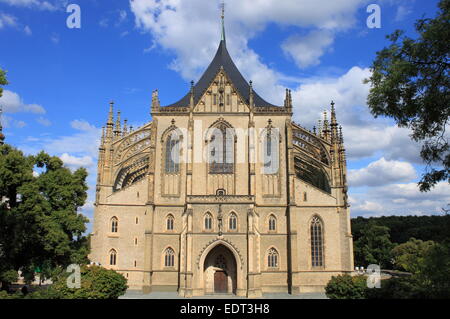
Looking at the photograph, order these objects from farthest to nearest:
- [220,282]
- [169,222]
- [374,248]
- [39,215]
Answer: [374,248], [169,222], [220,282], [39,215]

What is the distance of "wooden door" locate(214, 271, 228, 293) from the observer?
36969 millimetres

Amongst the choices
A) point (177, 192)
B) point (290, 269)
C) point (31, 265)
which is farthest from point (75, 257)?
point (290, 269)

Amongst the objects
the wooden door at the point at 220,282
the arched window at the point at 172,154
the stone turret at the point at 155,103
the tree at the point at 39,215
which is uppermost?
the stone turret at the point at 155,103

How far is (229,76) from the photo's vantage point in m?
46.1

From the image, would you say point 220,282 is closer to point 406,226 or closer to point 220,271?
point 220,271

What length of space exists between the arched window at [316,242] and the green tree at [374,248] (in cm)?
3447

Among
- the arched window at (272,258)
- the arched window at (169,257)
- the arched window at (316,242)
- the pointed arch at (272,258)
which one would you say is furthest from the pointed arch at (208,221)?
the arched window at (316,242)

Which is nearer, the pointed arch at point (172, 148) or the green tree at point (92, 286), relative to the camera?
the green tree at point (92, 286)

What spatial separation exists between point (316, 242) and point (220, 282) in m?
9.84

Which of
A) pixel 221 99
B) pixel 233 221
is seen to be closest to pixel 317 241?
pixel 233 221

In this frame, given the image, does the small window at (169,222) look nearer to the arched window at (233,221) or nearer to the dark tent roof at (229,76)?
the arched window at (233,221)

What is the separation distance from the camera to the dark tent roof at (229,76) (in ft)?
141

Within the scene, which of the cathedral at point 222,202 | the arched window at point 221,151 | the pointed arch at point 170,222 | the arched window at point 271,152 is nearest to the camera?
the cathedral at point 222,202

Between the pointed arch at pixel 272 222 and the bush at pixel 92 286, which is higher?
the pointed arch at pixel 272 222
